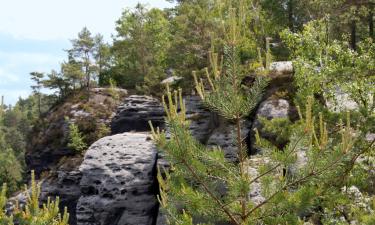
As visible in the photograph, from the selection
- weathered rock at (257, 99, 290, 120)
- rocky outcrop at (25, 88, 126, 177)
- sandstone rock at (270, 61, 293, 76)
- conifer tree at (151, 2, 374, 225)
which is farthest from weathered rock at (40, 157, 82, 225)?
conifer tree at (151, 2, 374, 225)

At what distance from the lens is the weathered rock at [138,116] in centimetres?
3316

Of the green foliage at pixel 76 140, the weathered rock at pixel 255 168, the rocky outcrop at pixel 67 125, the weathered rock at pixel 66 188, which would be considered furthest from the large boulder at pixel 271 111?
the rocky outcrop at pixel 67 125

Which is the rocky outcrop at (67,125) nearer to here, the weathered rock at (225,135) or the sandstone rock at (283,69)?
the weathered rock at (225,135)

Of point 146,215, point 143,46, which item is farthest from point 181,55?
point 143,46

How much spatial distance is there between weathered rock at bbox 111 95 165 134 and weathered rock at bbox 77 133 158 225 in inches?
171

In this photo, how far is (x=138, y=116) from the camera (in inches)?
1307

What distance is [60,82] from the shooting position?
52.1m

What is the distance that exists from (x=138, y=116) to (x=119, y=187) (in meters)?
7.09

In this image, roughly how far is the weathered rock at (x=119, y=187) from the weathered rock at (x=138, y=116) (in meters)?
4.35

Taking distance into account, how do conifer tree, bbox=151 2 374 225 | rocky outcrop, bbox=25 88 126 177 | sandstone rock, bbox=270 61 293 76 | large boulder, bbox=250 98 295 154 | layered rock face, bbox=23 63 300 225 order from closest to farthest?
conifer tree, bbox=151 2 374 225 → large boulder, bbox=250 98 295 154 → layered rock face, bbox=23 63 300 225 → sandstone rock, bbox=270 61 293 76 → rocky outcrop, bbox=25 88 126 177

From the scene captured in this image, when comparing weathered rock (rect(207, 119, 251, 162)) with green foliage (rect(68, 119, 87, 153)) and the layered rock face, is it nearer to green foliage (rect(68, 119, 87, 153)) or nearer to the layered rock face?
the layered rock face

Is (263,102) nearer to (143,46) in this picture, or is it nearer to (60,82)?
(143,46)

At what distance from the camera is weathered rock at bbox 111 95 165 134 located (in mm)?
33156

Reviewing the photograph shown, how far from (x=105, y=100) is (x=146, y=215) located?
16.6 meters
